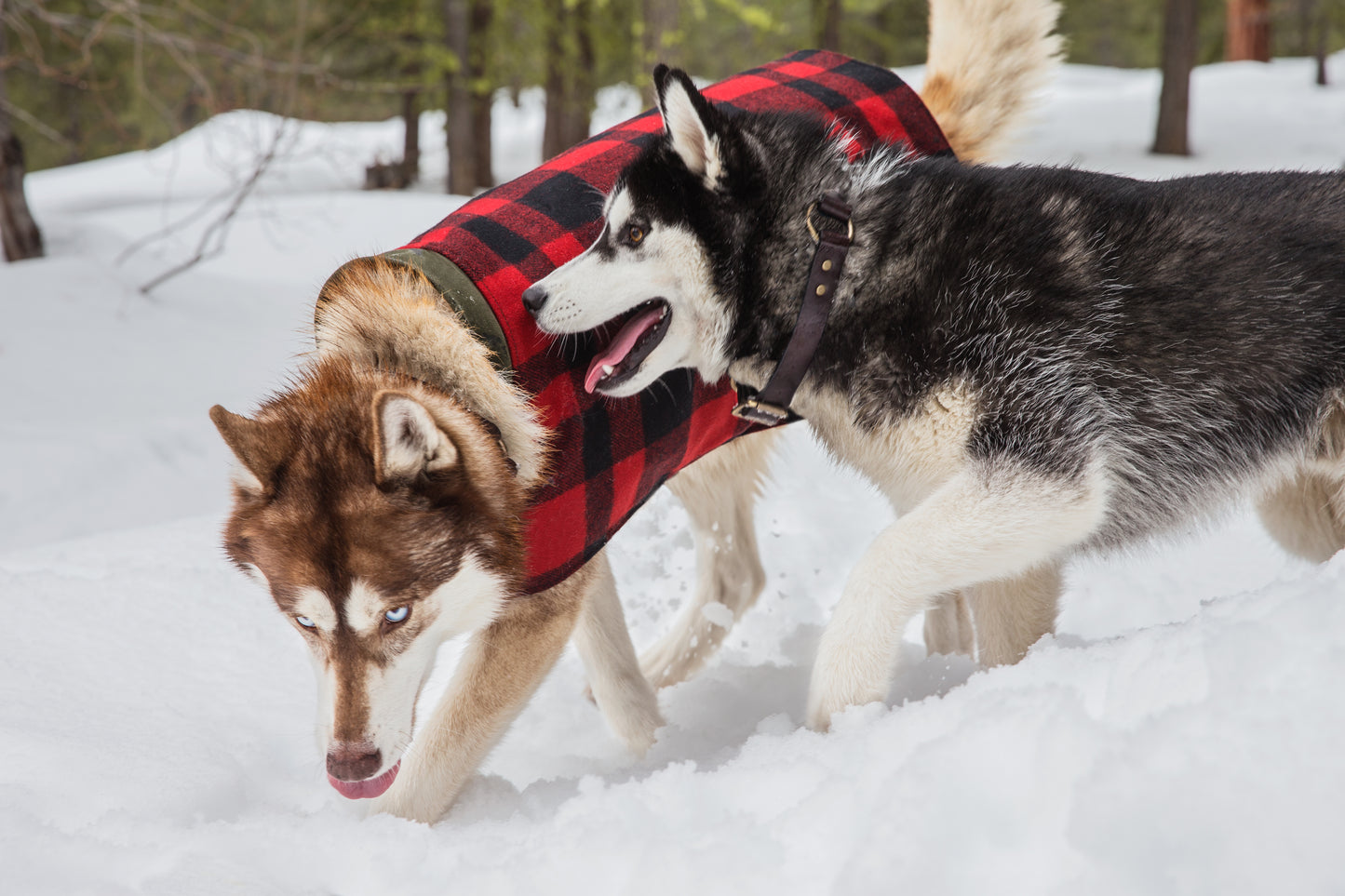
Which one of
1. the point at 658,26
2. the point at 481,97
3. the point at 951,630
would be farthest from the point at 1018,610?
the point at 481,97

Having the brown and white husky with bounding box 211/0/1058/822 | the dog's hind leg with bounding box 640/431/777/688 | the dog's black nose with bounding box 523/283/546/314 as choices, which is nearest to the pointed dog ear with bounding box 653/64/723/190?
the dog's black nose with bounding box 523/283/546/314

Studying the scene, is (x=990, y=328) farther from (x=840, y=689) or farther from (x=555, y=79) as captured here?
(x=555, y=79)

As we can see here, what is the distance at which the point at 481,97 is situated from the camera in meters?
13.7

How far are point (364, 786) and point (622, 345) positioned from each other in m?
1.08

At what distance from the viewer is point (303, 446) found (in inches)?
77.1

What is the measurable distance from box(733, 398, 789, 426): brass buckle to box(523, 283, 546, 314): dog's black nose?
532mm

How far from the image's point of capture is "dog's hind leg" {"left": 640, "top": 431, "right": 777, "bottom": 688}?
3.12 m

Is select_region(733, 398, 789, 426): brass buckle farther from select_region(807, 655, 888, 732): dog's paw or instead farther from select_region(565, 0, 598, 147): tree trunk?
select_region(565, 0, 598, 147): tree trunk

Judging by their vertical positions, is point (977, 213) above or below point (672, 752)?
above

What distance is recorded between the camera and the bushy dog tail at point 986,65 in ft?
9.34

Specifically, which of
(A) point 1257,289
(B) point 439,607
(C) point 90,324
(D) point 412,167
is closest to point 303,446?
(B) point 439,607

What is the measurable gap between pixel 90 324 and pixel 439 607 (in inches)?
199

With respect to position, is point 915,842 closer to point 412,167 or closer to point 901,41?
point 412,167

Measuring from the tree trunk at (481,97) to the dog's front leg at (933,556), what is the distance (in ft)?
38.5
